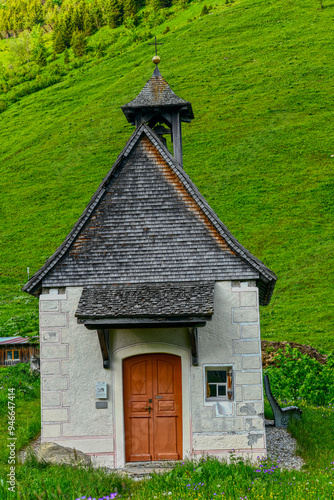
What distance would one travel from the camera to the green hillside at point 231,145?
118 ft

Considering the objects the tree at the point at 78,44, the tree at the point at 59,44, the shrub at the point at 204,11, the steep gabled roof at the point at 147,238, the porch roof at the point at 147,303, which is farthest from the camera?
the tree at the point at 59,44

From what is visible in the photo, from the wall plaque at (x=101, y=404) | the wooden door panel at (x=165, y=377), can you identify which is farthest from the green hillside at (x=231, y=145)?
the wall plaque at (x=101, y=404)

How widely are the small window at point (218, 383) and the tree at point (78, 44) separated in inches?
3823

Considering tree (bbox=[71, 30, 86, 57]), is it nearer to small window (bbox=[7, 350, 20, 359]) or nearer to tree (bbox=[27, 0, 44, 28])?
tree (bbox=[27, 0, 44, 28])

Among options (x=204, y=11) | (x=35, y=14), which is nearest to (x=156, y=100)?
(x=204, y=11)

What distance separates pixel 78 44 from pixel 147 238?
325 ft

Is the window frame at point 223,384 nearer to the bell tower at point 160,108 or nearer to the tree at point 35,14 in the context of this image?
the bell tower at point 160,108

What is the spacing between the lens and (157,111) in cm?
1593

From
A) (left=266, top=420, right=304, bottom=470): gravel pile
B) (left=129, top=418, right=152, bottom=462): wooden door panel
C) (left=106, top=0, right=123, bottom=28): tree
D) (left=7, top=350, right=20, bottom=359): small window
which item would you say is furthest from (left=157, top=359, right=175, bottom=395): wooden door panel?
(left=106, top=0, right=123, bottom=28): tree

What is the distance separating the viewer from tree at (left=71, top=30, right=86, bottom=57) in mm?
102162

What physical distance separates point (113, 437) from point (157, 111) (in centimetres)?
855

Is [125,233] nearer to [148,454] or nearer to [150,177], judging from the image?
[150,177]

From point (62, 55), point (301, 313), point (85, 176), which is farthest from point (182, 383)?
point (62, 55)

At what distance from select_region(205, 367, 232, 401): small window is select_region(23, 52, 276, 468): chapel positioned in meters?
0.02
